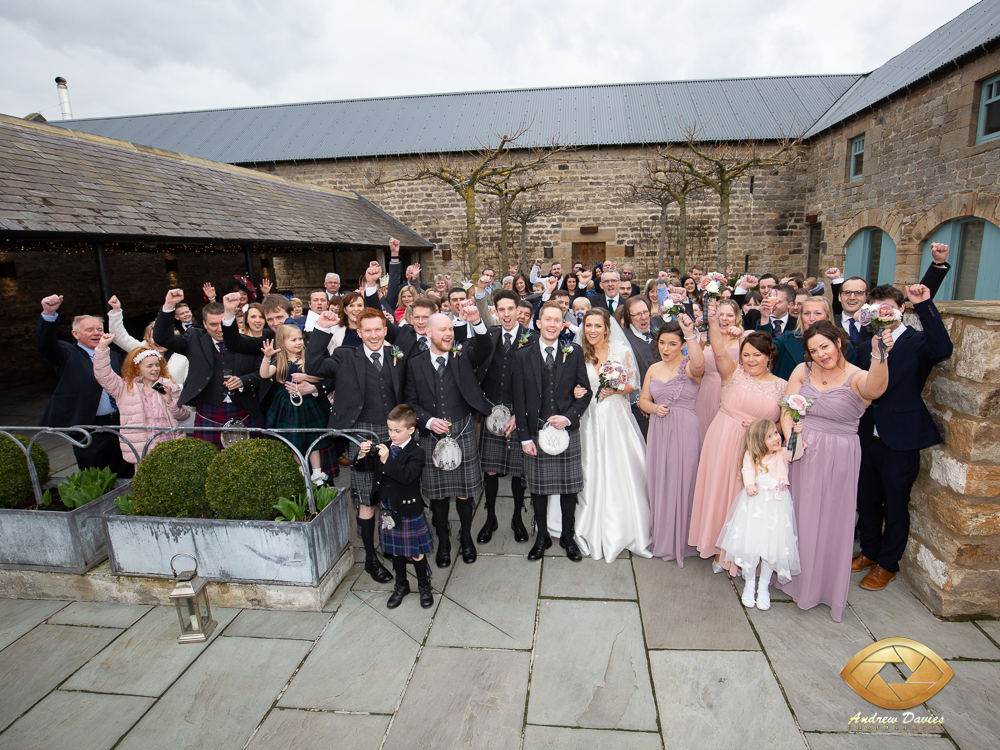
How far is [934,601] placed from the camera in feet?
11.1

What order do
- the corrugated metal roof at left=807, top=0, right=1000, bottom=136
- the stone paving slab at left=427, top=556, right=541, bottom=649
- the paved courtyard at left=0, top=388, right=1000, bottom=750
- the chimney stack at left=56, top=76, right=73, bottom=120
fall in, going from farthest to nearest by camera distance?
the chimney stack at left=56, top=76, right=73, bottom=120 < the corrugated metal roof at left=807, top=0, right=1000, bottom=136 < the stone paving slab at left=427, top=556, right=541, bottom=649 < the paved courtyard at left=0, top=388, right=1000, bottom=750

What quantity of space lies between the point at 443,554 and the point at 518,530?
0.72 metres

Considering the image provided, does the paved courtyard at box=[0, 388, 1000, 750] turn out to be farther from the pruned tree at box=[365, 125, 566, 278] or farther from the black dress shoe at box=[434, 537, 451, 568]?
the pruned tree at box=[365, 125, 566, 278]

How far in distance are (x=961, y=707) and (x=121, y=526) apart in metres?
5.36

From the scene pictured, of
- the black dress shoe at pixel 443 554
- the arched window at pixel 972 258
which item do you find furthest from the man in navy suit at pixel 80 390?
the arched window at pixel 972 258

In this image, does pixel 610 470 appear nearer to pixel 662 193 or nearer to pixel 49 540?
pixel 49 540

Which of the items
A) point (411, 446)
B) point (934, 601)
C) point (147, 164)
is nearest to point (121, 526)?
point (411, 446)

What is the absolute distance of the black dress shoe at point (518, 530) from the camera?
4457 mm

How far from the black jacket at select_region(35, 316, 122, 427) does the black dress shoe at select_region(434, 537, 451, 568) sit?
3598 millimetres

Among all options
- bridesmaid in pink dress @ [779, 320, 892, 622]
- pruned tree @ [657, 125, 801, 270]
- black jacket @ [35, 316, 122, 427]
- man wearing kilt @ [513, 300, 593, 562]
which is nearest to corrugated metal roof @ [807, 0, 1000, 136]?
pruned tree @ [657, 125, 801, 270]

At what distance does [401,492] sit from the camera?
351cm

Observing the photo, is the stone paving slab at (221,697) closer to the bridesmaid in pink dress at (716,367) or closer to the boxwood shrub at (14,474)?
the boxwood shrub at (14,474)

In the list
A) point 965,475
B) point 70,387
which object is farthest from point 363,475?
point 965,475

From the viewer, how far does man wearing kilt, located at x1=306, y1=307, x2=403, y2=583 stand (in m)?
3.90
